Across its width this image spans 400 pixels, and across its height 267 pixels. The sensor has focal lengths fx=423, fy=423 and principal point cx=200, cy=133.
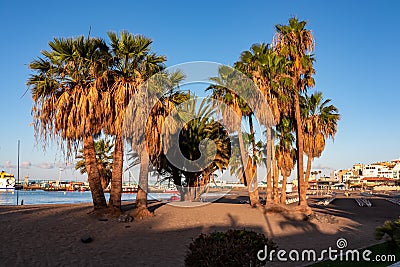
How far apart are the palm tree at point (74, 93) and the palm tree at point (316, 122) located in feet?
65.2

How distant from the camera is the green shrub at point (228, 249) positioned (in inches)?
319

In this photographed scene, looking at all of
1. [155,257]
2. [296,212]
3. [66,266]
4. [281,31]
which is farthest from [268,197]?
[66,266]

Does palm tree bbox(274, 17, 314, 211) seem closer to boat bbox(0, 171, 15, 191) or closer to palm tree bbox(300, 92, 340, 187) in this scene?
palm tree bbox(300, 92, 340, 187)

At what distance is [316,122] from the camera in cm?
3500

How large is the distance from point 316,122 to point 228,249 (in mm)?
28542

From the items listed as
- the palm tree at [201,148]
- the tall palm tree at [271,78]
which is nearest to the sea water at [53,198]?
the palm tree at [201,148]

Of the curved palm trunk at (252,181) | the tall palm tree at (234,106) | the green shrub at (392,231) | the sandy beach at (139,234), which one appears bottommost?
the sandy beach at (139,234)

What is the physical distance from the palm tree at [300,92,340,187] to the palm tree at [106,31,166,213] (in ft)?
58.2

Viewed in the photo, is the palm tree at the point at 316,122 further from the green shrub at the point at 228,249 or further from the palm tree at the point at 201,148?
the green shrub at the point at 228,249

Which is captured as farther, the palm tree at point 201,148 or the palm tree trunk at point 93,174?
the palm tree at point 201,148

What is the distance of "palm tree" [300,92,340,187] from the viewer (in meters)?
35.2

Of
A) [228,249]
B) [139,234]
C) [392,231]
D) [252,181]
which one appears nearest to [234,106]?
[252,181]

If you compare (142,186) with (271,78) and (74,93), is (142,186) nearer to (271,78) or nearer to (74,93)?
(74,93)

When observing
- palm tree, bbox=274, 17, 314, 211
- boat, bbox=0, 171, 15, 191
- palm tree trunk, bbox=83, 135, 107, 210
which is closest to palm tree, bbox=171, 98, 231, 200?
palm tree, bbox=274, 17, 314, 211
